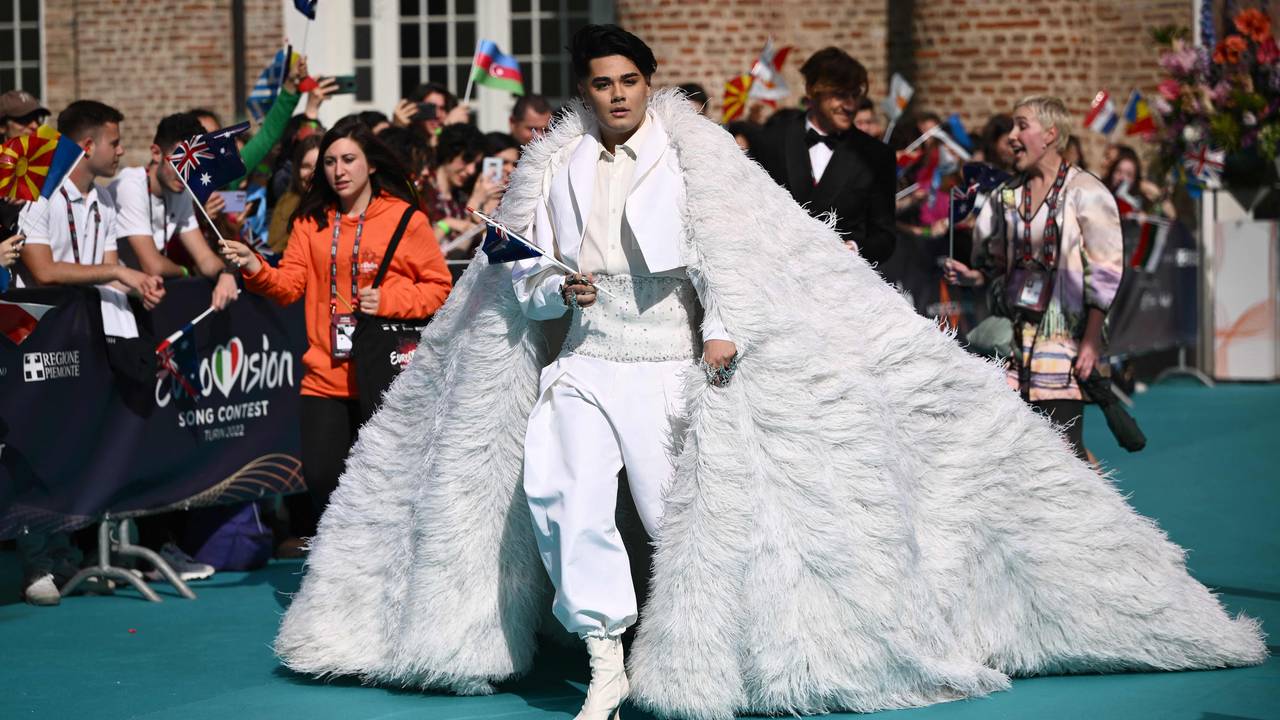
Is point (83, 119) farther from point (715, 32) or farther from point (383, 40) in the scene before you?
point (383, 40)

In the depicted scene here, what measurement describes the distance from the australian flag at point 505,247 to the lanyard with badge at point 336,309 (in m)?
2.00

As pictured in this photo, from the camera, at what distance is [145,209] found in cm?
838

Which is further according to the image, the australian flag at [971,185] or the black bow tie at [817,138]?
the black bow tie at [817,138]

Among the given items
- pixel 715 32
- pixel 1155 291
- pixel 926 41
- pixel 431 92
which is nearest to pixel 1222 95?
pixel 1155 291

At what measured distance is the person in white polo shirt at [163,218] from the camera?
328 inches

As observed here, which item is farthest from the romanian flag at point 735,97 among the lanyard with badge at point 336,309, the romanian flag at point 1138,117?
the lanyard with badge at point 336,309

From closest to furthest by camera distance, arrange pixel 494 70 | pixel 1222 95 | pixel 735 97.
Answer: pixel 494 70
pixel 735 97
pixel 1222 95

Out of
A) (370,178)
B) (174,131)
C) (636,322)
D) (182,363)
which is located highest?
(174,131)

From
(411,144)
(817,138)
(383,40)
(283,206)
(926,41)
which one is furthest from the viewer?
(383,40)

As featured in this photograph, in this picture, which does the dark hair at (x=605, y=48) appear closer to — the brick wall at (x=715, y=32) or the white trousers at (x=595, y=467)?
the white trousers at (x=595, y=467)

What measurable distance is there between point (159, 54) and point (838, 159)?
12643 millimetres

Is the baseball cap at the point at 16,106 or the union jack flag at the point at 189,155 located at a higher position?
the baseball cap at the point at 16,106

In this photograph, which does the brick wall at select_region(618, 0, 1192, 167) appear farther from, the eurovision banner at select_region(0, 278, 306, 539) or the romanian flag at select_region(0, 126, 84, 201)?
the romanian flag at select_region(0, 126, 84, 201)

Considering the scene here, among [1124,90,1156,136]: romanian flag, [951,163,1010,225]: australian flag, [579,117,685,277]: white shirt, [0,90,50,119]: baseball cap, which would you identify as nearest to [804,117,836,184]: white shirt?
[951,163,1010,225]: australian flag
